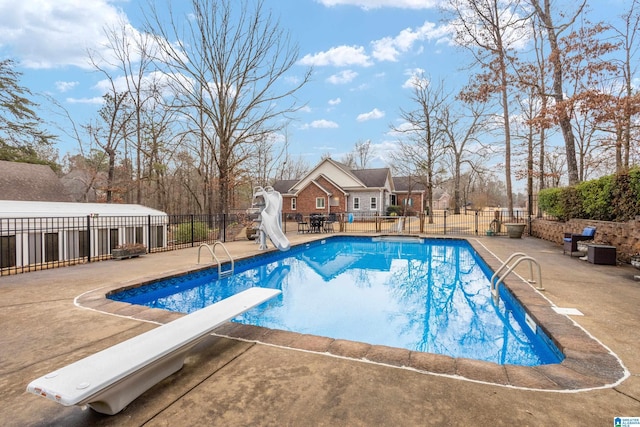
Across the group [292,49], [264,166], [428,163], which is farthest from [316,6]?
[264,166]

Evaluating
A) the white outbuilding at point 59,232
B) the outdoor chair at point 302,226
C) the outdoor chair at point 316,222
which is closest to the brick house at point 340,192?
the outdoor chair at point 302,226

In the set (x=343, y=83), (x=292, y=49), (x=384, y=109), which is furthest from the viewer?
(x=384, y=109)

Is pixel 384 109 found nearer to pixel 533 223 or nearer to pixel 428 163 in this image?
pixel 428 163

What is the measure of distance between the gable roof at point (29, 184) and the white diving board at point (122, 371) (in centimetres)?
1888

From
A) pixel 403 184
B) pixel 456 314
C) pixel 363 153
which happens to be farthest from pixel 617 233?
pixel 363 153

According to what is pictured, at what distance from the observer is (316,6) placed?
13141 millimetres

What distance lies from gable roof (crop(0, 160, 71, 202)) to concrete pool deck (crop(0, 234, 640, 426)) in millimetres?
16351

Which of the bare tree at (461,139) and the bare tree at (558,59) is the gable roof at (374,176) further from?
the bare tree at (558,59)

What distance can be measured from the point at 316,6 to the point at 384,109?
1254 cm

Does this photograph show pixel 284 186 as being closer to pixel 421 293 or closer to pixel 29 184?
pixel 29 184

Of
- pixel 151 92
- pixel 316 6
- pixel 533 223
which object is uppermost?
pixel 316 6

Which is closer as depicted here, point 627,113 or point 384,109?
point 627,113

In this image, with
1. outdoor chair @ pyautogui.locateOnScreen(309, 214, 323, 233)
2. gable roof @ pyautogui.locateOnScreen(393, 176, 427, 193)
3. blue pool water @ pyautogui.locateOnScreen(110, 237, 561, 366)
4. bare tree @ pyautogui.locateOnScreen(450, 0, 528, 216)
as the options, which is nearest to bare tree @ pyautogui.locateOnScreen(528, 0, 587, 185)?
bare tree @ pyautogui.locateOnScreen(450, 0, 528, 216)

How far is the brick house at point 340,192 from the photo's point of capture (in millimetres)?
26734
